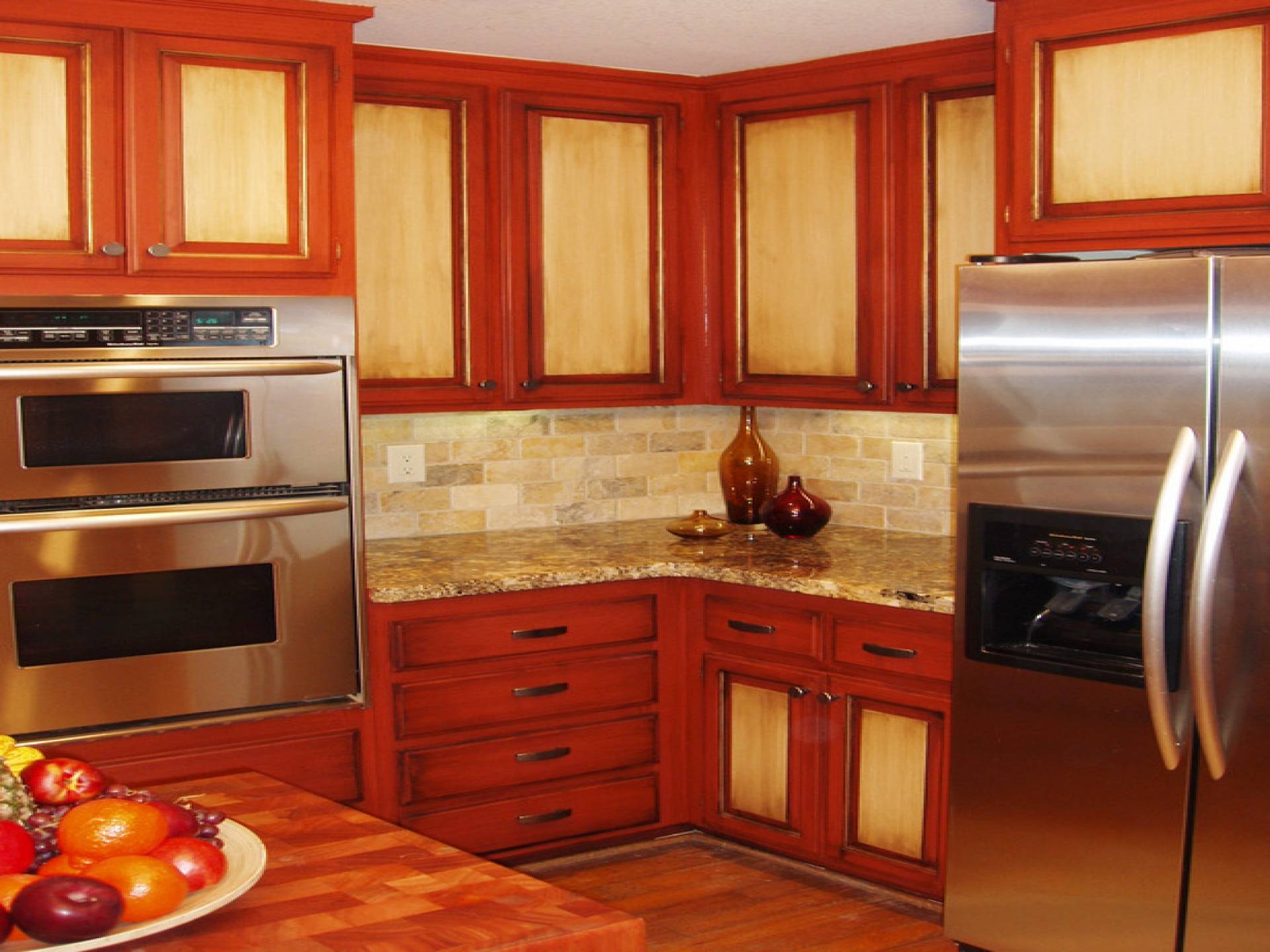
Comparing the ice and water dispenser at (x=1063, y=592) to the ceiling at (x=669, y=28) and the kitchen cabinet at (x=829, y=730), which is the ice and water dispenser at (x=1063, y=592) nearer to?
the kitchen cabinet at (x=829, y=730)

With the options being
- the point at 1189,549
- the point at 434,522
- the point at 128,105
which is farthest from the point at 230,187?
the point at 1189,549

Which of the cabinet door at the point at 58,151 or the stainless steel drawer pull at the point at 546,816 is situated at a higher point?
the cabinet door at the point at 58,151

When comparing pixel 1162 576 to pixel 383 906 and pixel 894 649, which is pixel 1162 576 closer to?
pixel 894 649

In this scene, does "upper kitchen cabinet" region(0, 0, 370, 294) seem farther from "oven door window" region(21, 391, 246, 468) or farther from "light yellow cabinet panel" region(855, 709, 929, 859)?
"light yellow cabinet panel" region(855, 709, 929, 859)

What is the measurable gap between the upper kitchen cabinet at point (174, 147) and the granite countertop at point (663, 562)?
0.75m

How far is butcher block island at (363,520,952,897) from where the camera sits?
345cm

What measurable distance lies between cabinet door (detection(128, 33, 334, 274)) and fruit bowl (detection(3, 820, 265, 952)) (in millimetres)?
1832

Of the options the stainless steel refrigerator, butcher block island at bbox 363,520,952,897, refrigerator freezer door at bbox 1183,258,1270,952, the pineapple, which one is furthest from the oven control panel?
refrigerator freezer door at bbox 1183,258,1270,952

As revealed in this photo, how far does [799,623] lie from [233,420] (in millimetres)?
1407

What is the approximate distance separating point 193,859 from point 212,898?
0.05m

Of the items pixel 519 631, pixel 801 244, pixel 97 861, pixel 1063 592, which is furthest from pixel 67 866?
pixel 801 244

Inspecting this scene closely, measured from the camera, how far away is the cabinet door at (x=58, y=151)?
304 cm

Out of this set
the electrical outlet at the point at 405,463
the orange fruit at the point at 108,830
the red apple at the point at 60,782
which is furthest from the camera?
the electrical outlet at the point at 405,463

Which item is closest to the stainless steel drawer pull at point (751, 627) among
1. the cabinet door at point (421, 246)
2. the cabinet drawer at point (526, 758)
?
the cabinet drawer at point (526, 758)
